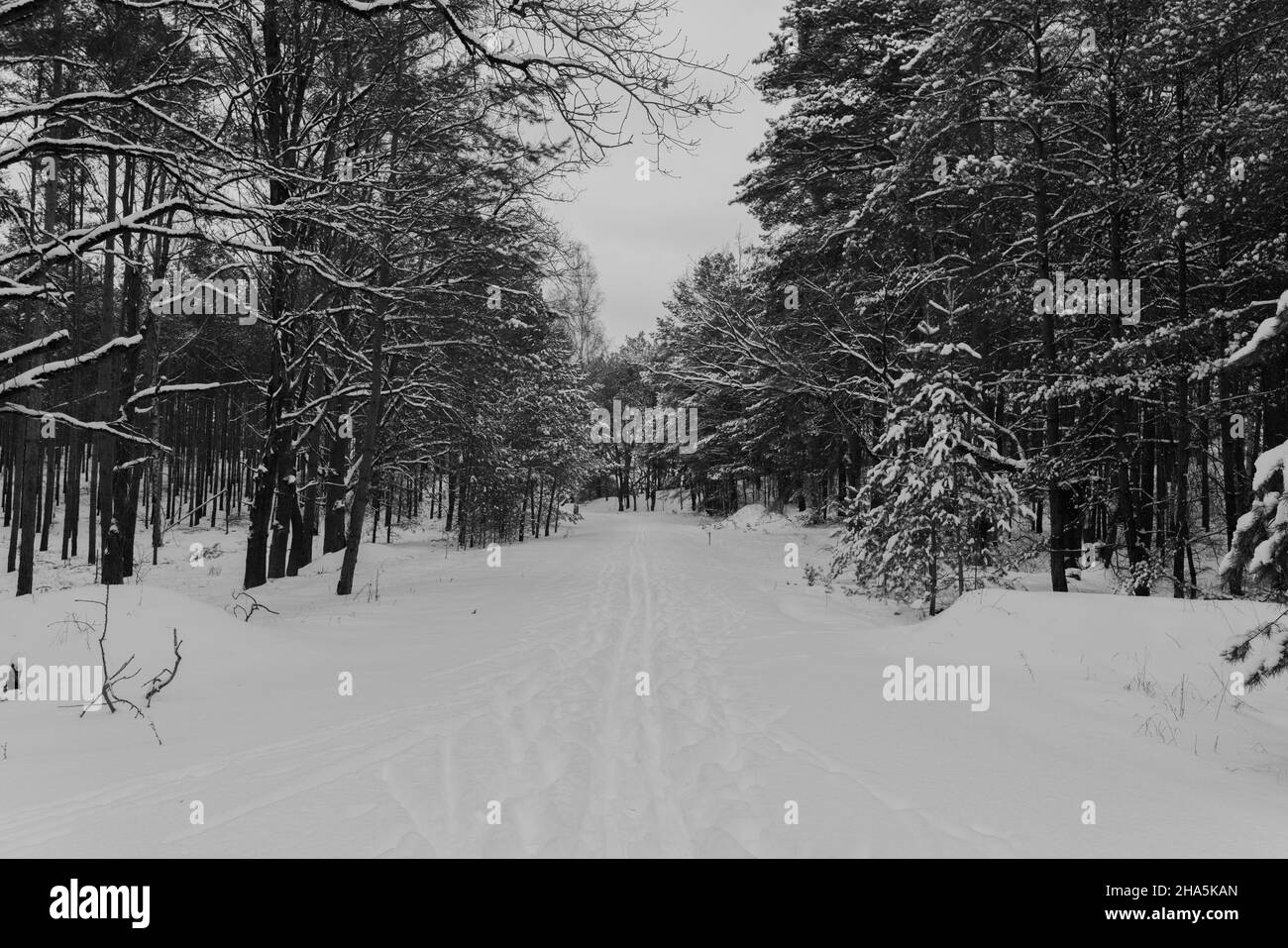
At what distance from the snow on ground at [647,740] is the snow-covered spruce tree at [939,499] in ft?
5.23

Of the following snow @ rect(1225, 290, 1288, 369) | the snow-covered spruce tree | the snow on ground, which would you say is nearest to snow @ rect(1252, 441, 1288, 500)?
snow @ rect(1225, 290, 1288, 369)

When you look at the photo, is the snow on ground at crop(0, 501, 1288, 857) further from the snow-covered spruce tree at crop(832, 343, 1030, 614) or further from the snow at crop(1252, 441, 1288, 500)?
the snow at crop(1252, 441, 1288, 500)

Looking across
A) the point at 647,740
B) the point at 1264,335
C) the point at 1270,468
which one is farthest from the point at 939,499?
the point at 647,740

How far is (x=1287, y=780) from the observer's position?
372cm

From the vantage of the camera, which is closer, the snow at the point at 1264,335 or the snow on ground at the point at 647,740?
the snow on ground at the point at 647,740

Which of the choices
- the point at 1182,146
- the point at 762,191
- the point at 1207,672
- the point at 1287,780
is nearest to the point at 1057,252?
the point at 1182,146

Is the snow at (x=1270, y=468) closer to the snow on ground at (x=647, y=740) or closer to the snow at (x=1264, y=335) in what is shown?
the snow at (x=1264, y=335)

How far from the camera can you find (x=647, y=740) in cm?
435

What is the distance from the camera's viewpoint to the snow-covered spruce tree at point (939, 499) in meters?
9.25

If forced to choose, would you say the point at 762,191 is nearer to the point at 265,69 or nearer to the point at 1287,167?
the point at 1287,167

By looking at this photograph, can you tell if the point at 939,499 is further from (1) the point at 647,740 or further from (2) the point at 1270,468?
(1) the point at 647,740

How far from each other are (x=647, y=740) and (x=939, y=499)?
700 centimetres

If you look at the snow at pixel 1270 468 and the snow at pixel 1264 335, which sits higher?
the snow at pixel 1264 335

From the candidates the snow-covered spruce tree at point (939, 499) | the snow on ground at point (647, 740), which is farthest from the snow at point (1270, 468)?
the snow-covered spruce tree at point (939, 499)
